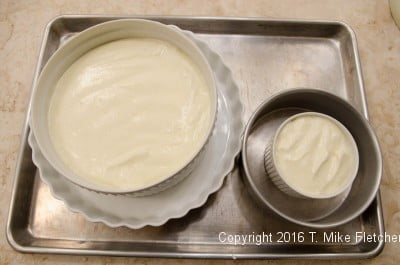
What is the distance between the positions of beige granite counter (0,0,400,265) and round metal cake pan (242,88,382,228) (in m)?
0.09

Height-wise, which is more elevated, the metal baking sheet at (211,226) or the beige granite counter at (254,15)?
the beige granite counter at (254,15)

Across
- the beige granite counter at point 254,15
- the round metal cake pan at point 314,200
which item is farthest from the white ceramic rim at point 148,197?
the beige granite counter at point 254,15

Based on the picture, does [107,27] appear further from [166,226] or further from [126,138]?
[166,226]

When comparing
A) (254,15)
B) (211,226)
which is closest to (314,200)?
(211,226)

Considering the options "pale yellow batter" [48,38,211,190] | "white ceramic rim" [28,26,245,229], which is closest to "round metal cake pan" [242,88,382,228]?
"white ceramic rim" [28,26,245,229]

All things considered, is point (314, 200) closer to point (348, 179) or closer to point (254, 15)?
point (348, 179)

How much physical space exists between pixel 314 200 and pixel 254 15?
488 mm

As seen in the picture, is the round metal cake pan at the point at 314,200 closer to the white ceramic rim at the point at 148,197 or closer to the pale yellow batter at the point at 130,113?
the white ceramic rim at the point at 148,197

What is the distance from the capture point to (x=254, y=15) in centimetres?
80

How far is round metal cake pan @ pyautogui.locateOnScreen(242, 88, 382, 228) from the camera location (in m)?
0.59

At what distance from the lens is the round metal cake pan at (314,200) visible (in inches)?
23.0

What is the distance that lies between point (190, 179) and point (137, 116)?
0.15 metres

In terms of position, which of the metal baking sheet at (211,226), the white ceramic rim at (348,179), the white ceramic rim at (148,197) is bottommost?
the metal baking sheet at (211,226)

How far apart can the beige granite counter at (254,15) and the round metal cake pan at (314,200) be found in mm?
89
